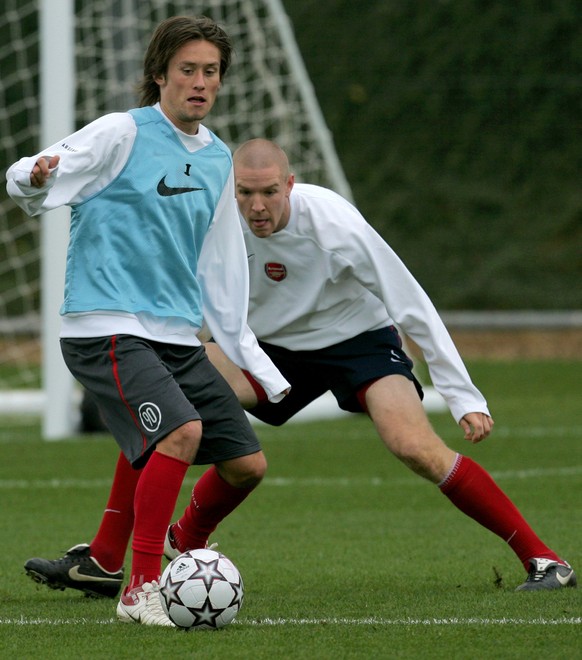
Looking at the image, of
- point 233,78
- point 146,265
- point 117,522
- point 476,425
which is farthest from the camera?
point 233,78

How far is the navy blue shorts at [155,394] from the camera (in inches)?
169

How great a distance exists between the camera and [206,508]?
196 inches

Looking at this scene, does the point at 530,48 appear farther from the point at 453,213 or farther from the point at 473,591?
the point at 473,591

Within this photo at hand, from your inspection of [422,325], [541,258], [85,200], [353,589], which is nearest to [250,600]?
[353,589]

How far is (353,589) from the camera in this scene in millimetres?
4902

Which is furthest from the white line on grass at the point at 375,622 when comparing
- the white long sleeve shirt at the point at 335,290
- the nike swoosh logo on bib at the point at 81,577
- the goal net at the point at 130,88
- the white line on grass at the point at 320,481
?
the goal net at the point at 130,88

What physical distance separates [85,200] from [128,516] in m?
1.19

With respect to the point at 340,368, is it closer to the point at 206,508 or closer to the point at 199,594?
the point at 206,508

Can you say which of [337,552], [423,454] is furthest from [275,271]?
[337,552]

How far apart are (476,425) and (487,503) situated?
0.32 metres

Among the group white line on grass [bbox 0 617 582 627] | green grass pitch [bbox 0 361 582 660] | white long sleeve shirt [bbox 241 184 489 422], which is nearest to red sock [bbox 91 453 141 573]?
green grass pitch [bbox 0 361 582 660]

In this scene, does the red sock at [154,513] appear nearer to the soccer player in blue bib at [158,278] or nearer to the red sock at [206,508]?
the soccer player in blue bib at [158,278]

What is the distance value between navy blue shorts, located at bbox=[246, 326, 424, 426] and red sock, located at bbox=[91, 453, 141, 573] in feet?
2.04

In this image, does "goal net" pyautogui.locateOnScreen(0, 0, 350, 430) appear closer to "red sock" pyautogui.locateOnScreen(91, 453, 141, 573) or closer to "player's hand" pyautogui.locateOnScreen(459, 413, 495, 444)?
"red sock" pyautogui.locateOnScreen(91, 453, 141, 573)
